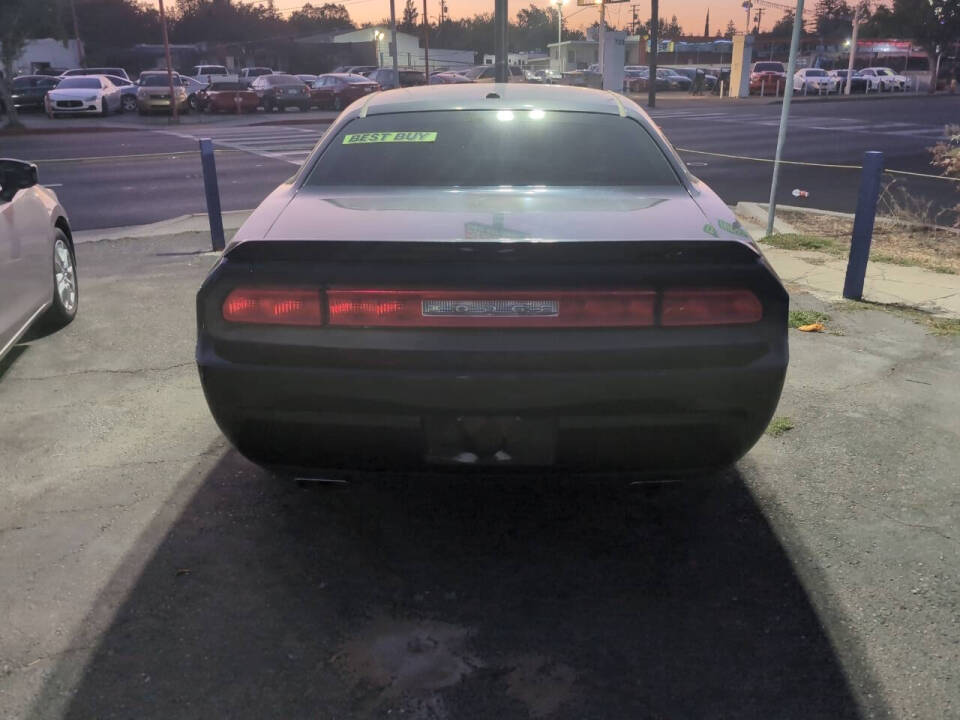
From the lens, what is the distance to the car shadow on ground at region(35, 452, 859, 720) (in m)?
2.55

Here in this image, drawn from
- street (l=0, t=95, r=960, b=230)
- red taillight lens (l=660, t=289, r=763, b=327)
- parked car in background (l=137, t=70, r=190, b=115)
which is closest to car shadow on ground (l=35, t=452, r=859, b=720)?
red taillight lens (l=660, t=289, r=763, b=327)

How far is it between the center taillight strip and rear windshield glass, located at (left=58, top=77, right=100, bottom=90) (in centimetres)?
3459

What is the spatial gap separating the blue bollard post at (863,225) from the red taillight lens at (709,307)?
15.0ft

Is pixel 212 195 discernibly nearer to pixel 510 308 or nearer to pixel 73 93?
pixel 510 308

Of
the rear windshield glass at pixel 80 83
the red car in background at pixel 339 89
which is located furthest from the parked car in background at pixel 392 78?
the rear windshield glass at pixel 80 83

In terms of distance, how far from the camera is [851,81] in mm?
55250

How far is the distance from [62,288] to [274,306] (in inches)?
163

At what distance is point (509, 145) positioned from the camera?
3889 millimetres

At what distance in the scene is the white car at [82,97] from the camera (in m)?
31.6

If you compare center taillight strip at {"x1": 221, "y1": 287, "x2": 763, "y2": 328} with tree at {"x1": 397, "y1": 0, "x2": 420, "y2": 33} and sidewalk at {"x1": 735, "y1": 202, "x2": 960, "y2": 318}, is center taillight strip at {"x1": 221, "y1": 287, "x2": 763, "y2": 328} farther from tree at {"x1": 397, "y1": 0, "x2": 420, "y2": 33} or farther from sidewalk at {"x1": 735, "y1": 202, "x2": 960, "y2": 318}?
tree at {"x1": 397, "y1": 0, "x2": 420, "y2": 33}

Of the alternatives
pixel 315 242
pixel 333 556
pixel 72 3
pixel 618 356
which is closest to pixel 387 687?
pixel 333 556

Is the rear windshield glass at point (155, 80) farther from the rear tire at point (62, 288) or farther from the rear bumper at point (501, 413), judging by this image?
the rear bumper at point (501, 413)

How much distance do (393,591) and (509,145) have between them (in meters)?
2.00

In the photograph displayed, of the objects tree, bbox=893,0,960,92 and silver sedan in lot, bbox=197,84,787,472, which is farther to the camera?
tree, bbox=893,0,960,92
